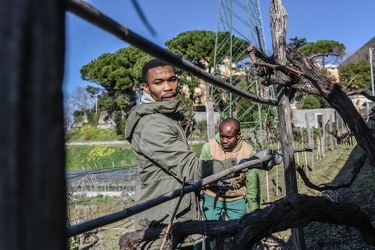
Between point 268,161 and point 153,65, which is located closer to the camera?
point 268,161

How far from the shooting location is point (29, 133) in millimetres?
354

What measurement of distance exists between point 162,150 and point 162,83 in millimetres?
421

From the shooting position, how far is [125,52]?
30.5m

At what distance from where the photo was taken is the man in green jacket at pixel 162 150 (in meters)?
1.71

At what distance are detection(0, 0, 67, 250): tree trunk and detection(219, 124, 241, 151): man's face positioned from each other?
3080 millimetres

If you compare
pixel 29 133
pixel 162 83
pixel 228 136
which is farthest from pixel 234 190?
pixel 29 133

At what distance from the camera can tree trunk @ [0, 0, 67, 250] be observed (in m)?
0.34

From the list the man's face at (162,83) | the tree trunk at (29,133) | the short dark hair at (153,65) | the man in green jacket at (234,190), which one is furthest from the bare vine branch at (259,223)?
the man in green jacket at (234,190)

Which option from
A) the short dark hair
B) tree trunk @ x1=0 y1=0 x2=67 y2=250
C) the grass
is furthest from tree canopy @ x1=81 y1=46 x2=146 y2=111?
tree trunk @ x1=0 y1=0 x2=67 y2=250

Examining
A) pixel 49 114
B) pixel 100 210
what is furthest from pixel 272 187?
pixel 49 114

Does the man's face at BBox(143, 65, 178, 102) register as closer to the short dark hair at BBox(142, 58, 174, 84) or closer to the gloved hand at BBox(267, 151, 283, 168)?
the short dark hair at BBox(142, 58, 174, 84)

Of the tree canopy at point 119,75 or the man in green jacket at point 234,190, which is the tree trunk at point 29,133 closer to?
the man in green jacket at point 234,190

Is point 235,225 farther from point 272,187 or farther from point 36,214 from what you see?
point 272,187

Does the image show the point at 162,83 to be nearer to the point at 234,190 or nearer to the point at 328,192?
the point at 234,190
